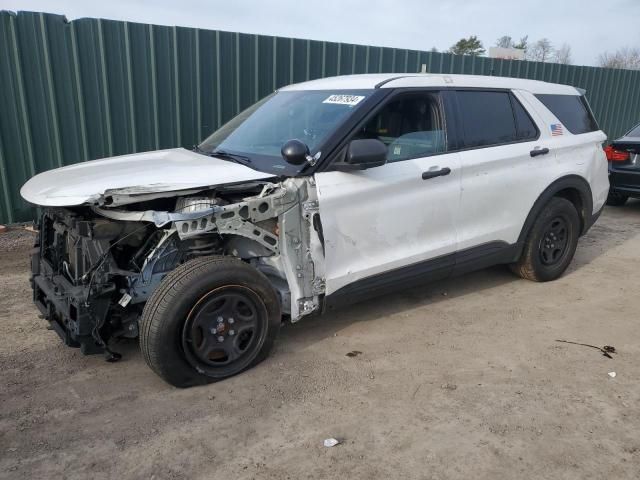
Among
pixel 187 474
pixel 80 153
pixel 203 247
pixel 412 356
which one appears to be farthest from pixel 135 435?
pixel 80 153

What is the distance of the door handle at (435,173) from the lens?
13.0ft

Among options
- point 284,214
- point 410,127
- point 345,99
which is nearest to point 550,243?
point 410,127

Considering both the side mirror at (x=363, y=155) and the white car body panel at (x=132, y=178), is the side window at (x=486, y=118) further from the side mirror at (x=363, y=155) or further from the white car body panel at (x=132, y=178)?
the white car body panel at (x=132, y=178)

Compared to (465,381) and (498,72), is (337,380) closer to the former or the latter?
(465,381)

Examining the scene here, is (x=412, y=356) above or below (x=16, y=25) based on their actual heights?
below

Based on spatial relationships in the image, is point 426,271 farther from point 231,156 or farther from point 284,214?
point 231,156

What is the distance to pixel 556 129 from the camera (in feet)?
16.2

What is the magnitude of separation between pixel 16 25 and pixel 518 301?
6157 millimetres

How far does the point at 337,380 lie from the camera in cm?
346

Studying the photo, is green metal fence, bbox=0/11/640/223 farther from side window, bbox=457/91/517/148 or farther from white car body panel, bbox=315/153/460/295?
white car body panel, bbox=315/153/460/295

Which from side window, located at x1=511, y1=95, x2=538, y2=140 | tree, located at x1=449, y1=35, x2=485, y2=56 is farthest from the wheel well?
tree, located at x1=449, y1=35, x2=485, y2=56

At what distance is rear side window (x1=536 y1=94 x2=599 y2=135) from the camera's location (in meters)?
5.02

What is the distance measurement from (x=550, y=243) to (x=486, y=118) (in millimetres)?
1500

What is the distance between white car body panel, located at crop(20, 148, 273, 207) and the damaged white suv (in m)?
0.02
